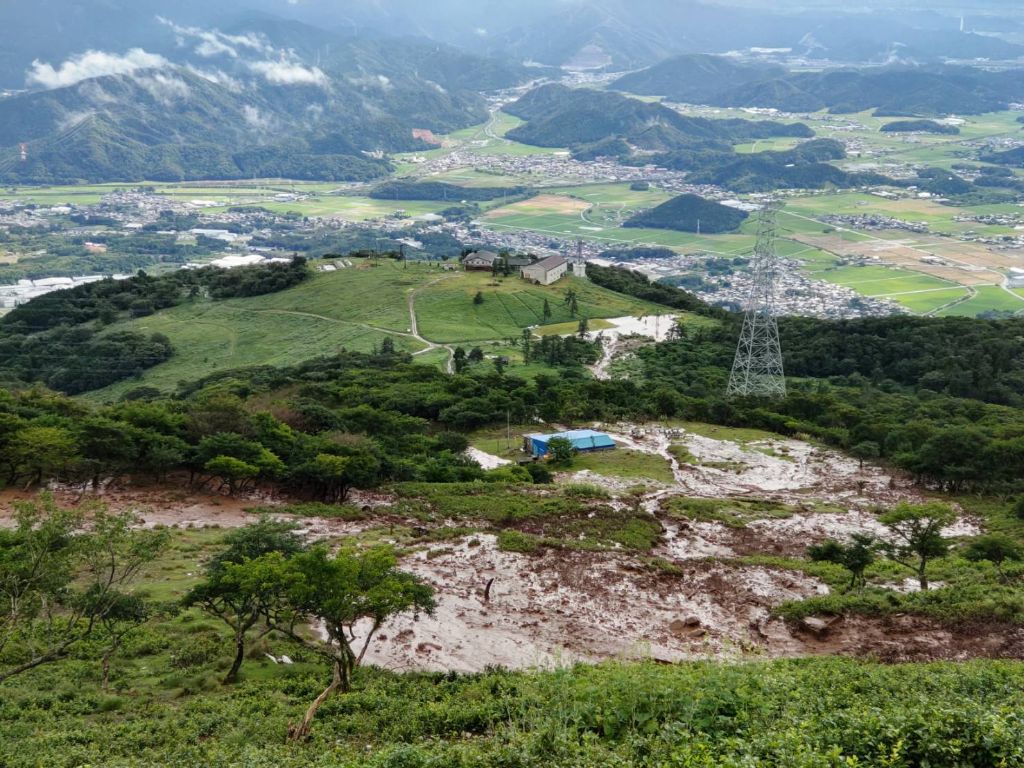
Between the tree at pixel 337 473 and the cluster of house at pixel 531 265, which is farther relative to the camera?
the cluster of house at pixel 531 265

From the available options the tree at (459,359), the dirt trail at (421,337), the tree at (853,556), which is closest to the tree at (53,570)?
the tree at (853,556)

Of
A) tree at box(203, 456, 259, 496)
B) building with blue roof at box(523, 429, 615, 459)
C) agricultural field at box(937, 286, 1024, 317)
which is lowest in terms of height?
agricultural field at box(937, 286, 1024, 317)

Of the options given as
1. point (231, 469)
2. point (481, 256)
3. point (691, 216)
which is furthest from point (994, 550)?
point (691, 216)

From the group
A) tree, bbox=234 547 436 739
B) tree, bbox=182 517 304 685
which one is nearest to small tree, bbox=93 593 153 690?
tree, bbox=182 517 304 685

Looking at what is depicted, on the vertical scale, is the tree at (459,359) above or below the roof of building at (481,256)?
below

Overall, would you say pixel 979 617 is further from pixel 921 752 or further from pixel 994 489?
pixel 994 489

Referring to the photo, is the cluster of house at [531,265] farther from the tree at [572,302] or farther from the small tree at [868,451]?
the small tree at [868,451]

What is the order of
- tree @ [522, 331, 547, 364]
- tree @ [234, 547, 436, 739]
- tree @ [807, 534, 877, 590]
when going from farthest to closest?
tree @ [522, 331, 547, 364]
tree @ [807, 534, 877, 590]
tree @ [234, 547, 436, 739]

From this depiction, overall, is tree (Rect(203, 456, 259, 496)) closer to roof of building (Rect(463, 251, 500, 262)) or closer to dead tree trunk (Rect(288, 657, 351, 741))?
dead tree trunk (Rect(288, 657, 351, 741))
